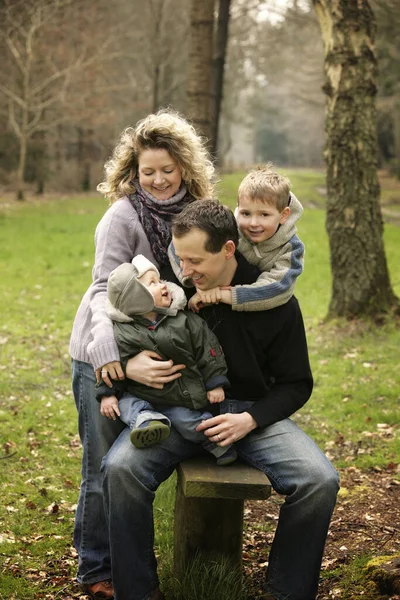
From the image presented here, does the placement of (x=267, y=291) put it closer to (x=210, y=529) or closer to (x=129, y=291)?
(x=129, y=291)

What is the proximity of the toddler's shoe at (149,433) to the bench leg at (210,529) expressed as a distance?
0.51 meters

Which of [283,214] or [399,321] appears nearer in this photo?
[283,214]

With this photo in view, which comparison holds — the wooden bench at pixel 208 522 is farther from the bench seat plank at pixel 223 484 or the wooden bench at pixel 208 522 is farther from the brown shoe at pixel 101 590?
the brown shoe at pixel 101 590

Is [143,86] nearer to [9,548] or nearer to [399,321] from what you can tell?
[399,321]

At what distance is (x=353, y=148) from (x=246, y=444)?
5.69 metres

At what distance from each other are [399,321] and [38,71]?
21626 mm

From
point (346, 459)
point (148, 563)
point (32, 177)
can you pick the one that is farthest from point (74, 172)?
point (148, 563)

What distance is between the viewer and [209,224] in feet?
10.8

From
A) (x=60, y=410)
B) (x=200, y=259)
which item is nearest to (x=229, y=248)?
(x=200, y=259)

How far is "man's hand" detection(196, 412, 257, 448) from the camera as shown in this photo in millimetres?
3252

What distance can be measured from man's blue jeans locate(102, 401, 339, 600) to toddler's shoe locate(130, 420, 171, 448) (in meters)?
0.11

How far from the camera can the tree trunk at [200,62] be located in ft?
35.1

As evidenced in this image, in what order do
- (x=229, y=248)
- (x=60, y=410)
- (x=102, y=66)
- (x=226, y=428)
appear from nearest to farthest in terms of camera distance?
(x=226, y=428)
(x=229, y=248)
(x=60, y=410)
(x=102, y=66)

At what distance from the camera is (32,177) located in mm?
32125
